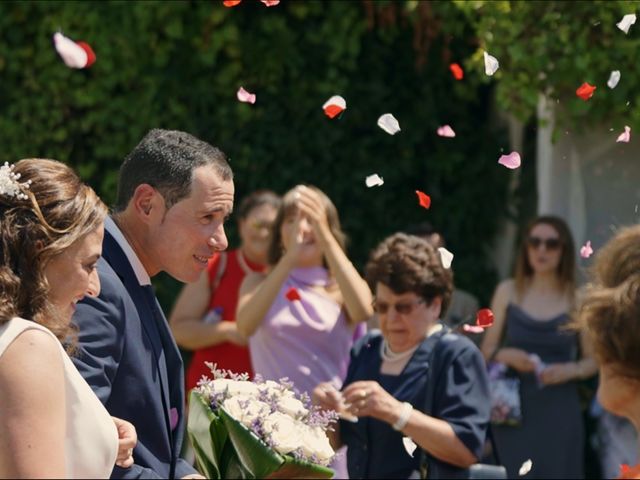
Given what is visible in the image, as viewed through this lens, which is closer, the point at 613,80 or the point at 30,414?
the point at 30,414

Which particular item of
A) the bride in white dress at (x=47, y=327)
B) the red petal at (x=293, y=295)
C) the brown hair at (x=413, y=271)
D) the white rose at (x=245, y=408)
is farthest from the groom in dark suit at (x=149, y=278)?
the red petal at (x=293, y=295)

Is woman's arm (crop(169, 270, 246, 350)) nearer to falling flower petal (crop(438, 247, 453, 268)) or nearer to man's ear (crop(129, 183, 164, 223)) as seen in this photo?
falling flower petal (crop(438, 247, 453, 268))

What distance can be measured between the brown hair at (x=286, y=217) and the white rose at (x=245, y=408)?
3.00 meters

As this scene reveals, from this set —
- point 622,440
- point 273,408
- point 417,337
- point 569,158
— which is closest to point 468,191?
point 569,158

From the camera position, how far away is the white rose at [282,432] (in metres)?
3.14

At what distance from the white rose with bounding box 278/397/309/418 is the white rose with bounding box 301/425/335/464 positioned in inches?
2.6

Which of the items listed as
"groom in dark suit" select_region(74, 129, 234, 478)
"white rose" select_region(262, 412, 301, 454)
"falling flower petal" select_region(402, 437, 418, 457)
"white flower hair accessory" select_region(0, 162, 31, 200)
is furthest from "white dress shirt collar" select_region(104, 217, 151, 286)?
"falling flower petal" select_region(402, 437, 418, 457)

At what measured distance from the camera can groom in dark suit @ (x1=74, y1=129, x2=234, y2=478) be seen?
12.0 ft

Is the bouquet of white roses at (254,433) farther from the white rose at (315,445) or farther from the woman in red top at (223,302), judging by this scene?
the woman in red top at (223,302)

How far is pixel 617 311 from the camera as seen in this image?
3.41 meters

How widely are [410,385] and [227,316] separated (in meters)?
1.86

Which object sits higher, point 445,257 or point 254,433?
point 445,257

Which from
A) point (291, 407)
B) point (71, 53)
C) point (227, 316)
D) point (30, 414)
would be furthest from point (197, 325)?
point (30, 414)

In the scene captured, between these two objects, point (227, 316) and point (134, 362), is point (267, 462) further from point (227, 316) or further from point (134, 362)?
point (227, 316)
